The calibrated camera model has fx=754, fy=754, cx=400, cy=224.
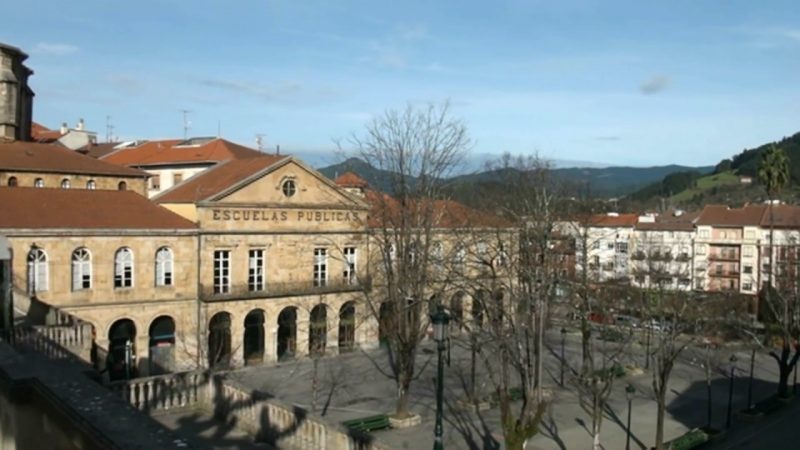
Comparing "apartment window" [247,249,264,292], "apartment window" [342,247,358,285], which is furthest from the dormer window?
"apartment window" [342,247,358,285]

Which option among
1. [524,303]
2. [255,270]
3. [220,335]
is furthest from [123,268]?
[524,303]

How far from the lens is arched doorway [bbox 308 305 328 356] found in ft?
140

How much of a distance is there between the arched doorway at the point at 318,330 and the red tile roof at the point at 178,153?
1904cm

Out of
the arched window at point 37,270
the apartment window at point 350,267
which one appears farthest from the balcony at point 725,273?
the arched window at point 37,270

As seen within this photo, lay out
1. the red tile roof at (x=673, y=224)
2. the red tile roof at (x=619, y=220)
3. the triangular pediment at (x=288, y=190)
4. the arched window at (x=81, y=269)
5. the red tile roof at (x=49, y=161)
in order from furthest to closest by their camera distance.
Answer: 1. the red tile roof at (x=619, y=220)
2. the red tile roof at (x=673, y=224)
3. the red tile roof at (x=49, y=161)
4. the triangular pediment at (x=288, y=190)
5. the arched window at (x=81, y=269)

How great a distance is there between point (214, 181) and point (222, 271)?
19.6ft

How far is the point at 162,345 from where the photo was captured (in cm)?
3884

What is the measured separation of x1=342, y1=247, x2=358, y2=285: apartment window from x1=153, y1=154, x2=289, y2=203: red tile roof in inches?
288

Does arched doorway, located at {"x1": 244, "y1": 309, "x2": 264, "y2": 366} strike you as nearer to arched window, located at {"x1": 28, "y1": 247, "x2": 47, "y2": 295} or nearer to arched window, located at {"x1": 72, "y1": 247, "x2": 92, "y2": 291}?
arched window, located at {"x1": 72, "y1": 247, "x2": 92, "y2": 291}

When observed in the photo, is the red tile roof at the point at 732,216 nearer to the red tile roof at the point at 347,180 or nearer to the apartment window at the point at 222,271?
the red tile roof at the point at 347,180

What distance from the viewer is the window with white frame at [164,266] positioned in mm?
38531

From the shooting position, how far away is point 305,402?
32.6 metres

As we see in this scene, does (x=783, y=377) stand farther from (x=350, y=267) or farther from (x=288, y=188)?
(x=288, y=188)

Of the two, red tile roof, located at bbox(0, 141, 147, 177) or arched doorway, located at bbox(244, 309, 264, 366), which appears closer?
arched doorway, located at bbox(244, 309, 264, 366)
